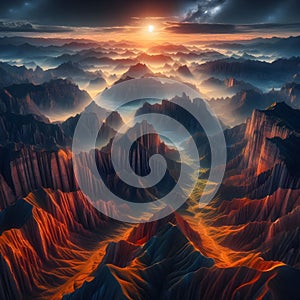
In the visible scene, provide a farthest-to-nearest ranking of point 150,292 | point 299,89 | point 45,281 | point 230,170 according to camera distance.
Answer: point 299,89, point 230,170, point 45,281, point 150,292

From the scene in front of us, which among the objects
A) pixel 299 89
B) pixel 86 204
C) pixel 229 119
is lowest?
pixel 86 204

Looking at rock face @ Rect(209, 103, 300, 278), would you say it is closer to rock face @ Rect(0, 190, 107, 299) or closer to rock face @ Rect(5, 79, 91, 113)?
rock face @ Rect(0, 190, 107, 299)

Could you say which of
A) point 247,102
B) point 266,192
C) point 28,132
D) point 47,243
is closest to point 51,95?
point 28,132

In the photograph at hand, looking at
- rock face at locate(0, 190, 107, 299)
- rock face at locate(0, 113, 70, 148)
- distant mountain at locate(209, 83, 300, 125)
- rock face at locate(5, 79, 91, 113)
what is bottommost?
rock face at locate(0, 190, 107, 299)

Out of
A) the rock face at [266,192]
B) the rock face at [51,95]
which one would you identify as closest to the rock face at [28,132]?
the rock face at [51,95]

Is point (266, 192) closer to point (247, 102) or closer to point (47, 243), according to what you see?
point (47, 243)

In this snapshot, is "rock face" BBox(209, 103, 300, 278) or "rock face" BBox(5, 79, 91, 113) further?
"rock face" BBox(5, 79, 91, 113)

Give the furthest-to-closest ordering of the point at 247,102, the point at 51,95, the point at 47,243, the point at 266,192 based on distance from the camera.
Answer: the point at 51,95
the point at 247,102
the point at 266,192
the point at 47,243

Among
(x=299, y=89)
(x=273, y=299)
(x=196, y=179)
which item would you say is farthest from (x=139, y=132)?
(x=299, y=89)

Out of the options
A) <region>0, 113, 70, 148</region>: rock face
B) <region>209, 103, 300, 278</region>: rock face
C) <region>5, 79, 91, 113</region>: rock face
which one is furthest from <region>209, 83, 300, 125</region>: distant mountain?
<region>0, 113, 70, 148</region>: rock face

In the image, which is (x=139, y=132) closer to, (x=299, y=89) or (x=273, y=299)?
(x=273, y=299)

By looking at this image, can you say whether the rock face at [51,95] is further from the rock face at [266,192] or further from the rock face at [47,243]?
the rock face at [266,192]

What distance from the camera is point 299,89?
177000mm

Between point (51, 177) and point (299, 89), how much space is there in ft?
493
